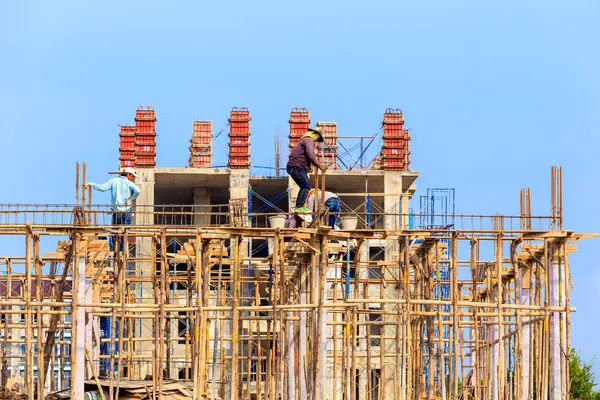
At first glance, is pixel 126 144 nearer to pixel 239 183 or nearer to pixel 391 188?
pixel 239 183

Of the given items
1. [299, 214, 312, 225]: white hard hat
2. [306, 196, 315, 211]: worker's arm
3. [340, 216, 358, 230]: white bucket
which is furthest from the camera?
[340, 216, 358, 230]: white bucket

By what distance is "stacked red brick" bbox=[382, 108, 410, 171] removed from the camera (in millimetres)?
53938

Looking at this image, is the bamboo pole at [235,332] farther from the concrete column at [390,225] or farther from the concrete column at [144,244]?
the concrete column at [390,225]

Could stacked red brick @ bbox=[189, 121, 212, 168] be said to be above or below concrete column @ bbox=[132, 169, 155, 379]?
above

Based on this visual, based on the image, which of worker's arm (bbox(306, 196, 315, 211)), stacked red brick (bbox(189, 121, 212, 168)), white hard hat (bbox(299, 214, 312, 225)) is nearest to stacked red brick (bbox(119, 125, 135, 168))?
stacked red brick (bbox(189, 121, 212, 168))

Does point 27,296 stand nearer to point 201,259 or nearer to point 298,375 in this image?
point 201,259

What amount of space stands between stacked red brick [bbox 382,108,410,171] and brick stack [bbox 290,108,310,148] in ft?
10.3

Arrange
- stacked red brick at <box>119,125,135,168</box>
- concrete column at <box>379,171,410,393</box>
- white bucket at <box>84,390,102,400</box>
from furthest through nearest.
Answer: stacked red brick at <box>119,125,135,168</box> → concrete column at <box>379,171,410,393</box> → white bucket at <box>84,390,102,400</box>

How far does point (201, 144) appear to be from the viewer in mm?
54812

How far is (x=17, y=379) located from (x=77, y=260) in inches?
754

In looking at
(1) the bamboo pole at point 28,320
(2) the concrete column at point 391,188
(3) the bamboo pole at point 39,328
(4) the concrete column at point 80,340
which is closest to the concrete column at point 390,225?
(2) the concrete column at point 391,188

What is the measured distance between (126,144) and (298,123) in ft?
22.9

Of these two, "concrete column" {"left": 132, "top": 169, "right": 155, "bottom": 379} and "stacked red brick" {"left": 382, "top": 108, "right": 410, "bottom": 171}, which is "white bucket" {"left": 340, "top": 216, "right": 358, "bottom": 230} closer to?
"stacked red brick" {"left": 382, "top": 108, "right": 410, "bottom": 171}

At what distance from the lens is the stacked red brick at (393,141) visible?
53.9 m
